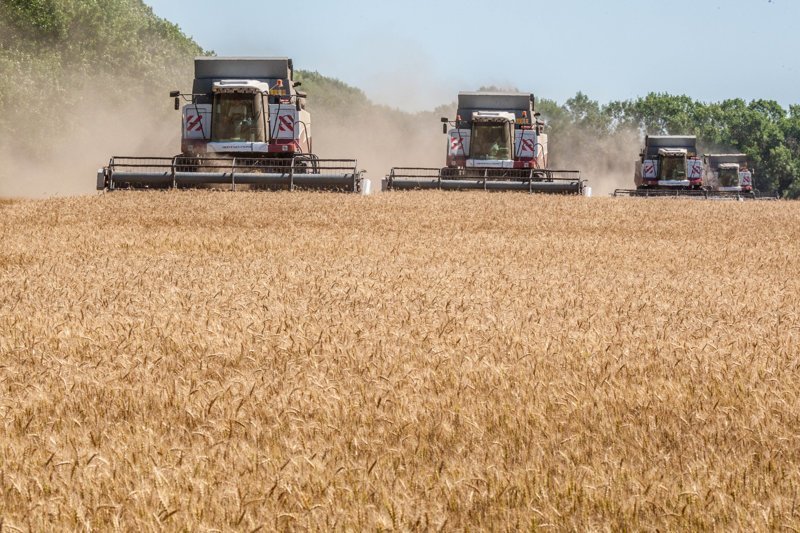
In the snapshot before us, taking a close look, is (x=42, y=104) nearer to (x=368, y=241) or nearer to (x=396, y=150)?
(x=396, y=150)

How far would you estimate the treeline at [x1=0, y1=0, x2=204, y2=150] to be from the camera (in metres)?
42.9

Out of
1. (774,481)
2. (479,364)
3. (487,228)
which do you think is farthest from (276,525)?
(487,228)

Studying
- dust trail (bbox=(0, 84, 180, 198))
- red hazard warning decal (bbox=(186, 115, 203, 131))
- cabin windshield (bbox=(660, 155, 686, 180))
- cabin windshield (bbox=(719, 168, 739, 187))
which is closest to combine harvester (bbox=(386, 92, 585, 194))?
red hazard warning decal (bbox=(186, 115, 203, 131))

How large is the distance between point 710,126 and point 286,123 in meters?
99.2

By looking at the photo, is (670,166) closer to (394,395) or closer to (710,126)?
(394,395)

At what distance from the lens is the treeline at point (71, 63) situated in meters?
42.9

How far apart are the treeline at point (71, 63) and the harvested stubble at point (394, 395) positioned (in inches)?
1304

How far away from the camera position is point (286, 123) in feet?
87.7

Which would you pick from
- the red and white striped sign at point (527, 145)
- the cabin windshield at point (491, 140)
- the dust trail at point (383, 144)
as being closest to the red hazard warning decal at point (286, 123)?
the cabin windshield at point (491, 140)

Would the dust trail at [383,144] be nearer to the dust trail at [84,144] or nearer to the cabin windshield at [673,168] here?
the dust trail at [84,144]

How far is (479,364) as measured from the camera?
6.05 metres

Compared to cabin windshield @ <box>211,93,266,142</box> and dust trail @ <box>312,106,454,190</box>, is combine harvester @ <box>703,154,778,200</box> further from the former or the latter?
cabin windshield @ <box>211,93,266,142</box>

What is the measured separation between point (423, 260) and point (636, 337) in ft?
19.4

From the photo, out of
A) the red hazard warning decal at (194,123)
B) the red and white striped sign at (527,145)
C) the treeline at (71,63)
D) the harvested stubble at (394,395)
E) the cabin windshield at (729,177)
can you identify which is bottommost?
the harvested stubble at (394,395)
